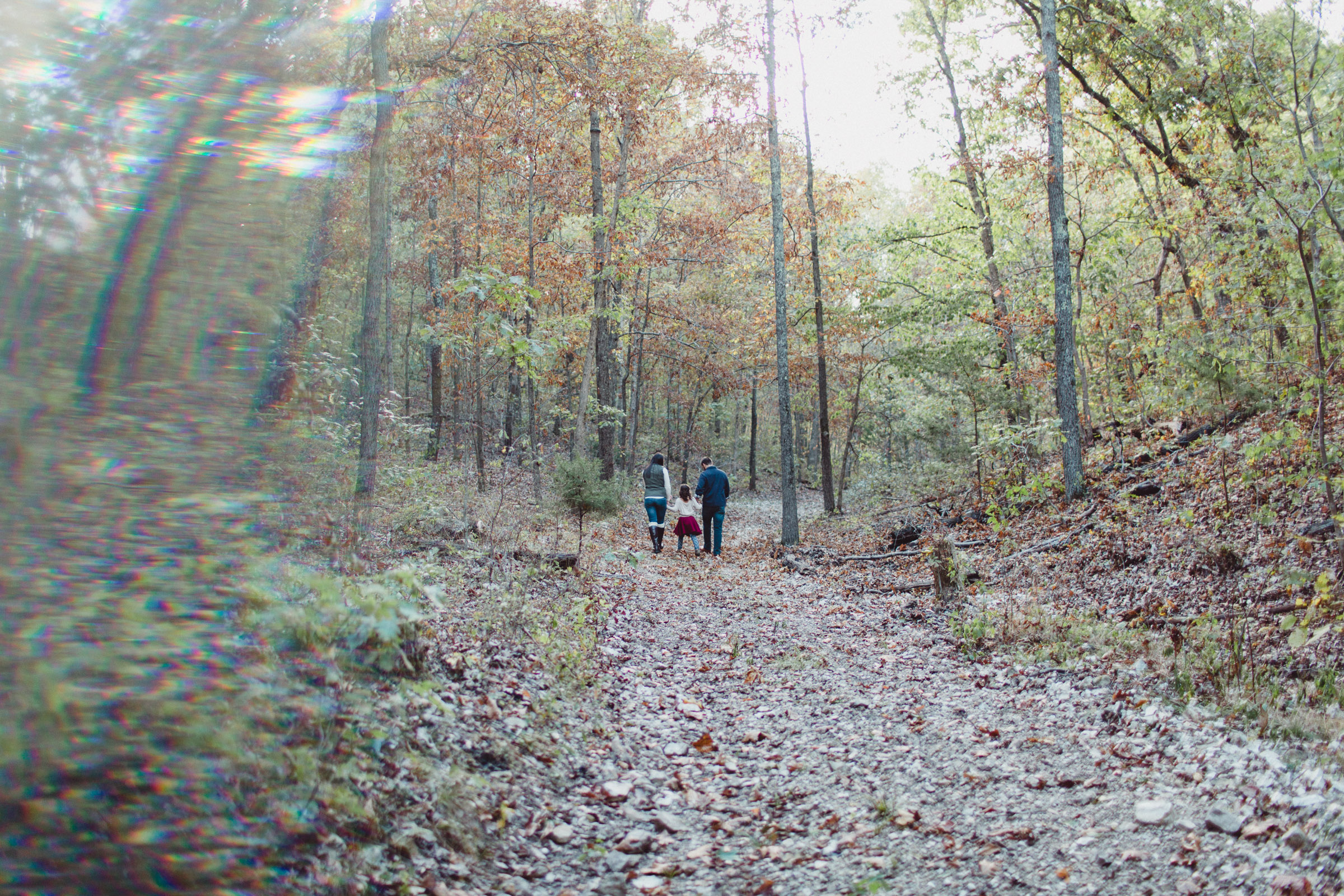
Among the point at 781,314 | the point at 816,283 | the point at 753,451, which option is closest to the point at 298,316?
the point at 781,314

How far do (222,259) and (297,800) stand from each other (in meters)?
2.48

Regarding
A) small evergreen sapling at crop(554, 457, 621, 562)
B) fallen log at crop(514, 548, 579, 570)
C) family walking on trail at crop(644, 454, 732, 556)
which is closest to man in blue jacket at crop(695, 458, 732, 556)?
family walking on trail at crop(644, 454, 732, 556)

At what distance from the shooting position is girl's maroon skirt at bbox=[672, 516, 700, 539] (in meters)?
14.6

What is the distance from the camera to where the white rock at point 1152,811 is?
12.4 ft

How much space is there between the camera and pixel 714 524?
49.0ft

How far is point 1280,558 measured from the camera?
7395 millimetres

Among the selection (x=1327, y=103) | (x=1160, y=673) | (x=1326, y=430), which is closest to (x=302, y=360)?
(x=1160, y=673)

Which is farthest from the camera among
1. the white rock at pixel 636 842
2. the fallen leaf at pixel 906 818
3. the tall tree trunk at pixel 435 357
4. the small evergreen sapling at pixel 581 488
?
the tall tree trunk at pixel 435 357

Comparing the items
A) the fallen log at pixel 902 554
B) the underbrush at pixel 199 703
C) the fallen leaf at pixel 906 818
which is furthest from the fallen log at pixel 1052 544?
the underbrush at pixel 199 703

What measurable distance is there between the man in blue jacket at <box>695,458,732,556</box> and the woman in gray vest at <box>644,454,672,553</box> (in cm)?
66

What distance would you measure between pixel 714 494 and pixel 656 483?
1.15 m

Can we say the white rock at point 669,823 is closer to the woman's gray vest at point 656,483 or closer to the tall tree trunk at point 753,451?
the woman's gray vest at point 656,483

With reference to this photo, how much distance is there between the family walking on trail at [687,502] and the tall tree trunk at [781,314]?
8.60ft

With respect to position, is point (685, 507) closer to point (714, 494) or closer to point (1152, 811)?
point (714, 494)
